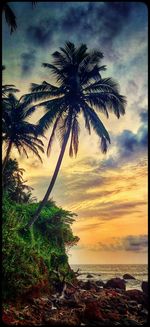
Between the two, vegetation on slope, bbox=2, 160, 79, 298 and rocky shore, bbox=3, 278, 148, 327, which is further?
vegetation on slope, bbox=2, 160, 79, 298

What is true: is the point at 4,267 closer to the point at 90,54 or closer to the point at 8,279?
the point at 8,279

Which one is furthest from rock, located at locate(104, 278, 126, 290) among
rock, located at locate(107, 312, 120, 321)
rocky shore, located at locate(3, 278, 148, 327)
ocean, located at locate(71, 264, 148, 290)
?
rock, located at locate(107, 312, 120, 321)

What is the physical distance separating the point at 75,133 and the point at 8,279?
10.6 m

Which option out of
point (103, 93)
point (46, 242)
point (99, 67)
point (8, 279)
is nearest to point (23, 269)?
point (8, 279)

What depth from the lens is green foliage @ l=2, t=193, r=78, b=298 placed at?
11.8 m

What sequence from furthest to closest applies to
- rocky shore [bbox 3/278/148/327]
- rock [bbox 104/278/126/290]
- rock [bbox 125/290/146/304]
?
rock [bbox 104/278/126/290], rock [bbox 125/290/146/304], rocky shore [bbox 3/278/148/327]

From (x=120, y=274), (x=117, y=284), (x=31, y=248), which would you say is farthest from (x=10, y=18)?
(x=120, y=274)

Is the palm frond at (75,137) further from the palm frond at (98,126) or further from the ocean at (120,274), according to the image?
the ocean at (120,274)

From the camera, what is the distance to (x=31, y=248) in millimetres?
14500

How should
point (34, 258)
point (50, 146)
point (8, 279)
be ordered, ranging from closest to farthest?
point (8, 279)
point (34, 258)
point (50, 146)

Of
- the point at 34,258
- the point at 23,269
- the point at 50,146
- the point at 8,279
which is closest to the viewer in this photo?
the point at 8,279

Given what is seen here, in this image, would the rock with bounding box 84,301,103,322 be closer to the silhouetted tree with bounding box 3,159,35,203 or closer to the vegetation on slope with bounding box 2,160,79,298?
the vegetation on slope with bounding box 2,160,79,298

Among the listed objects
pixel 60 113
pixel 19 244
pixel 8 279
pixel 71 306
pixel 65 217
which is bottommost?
pixel 71 306

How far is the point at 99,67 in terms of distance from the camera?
20797mm
